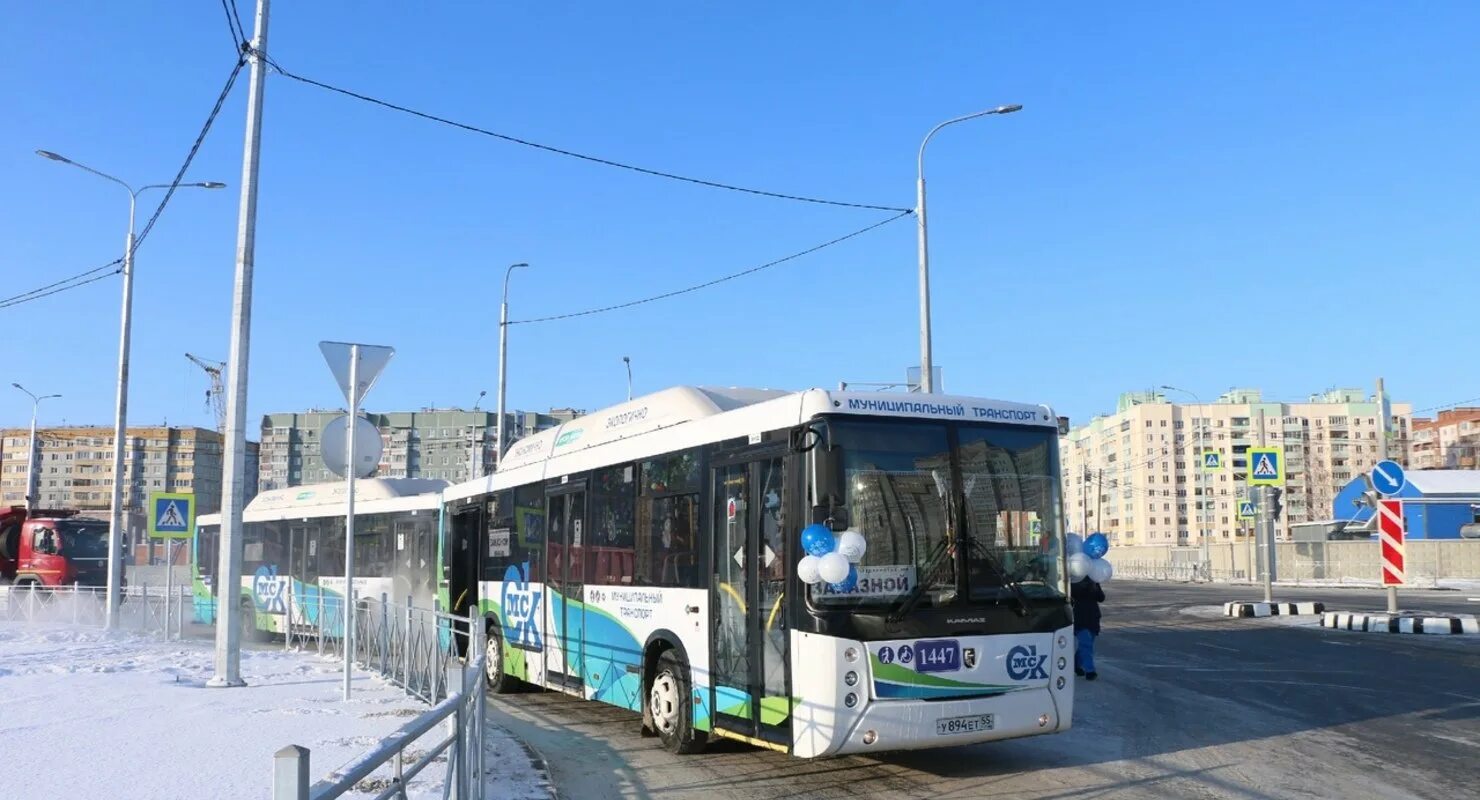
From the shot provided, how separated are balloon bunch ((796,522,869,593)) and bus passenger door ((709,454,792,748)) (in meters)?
0.50

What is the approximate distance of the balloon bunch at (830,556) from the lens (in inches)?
323

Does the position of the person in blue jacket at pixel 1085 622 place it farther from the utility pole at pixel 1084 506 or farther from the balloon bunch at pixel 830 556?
the utility pole at pixel 1084 506

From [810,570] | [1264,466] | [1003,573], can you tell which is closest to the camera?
[810,570]

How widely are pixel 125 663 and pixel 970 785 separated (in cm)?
1328

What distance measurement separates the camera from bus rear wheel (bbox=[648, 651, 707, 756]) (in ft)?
33.4

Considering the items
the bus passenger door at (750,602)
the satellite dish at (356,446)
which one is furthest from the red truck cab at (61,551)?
the bus passenger door at (750,602)

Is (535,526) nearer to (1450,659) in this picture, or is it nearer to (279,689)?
(279,689)

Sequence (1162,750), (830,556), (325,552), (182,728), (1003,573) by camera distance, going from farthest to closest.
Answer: (325,552) → (182,728) → (1162,750) → (1003,573) → (830,556)

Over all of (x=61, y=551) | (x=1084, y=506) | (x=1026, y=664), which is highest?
(x=1084, y=506)

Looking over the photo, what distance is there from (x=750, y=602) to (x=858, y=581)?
3.89ft

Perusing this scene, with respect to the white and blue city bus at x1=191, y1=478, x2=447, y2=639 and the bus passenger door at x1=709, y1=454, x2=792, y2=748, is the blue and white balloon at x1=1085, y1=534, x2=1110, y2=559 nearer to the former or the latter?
the bus passenger door at x1=709, y1=454, x2=792, y2=748

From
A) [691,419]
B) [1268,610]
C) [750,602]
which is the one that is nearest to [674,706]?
[750,602]

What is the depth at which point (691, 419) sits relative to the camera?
11.2 metres

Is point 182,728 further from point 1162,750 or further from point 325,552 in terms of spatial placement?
point 325,552
